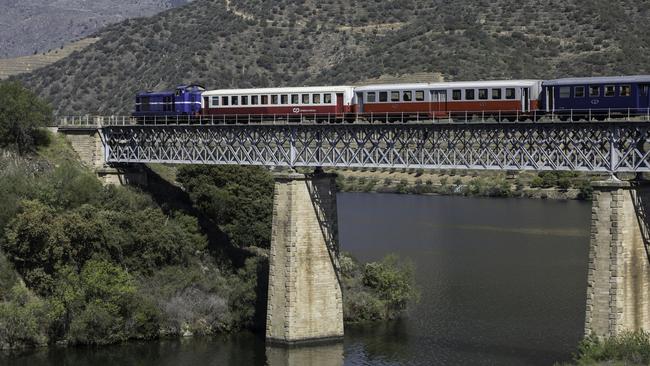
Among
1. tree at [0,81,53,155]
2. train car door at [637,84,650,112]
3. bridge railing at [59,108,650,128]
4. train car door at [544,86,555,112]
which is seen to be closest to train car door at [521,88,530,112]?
bridge railing at [59,108,650,128]

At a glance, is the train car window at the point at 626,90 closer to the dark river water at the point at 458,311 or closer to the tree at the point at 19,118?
the dark river water at the point at 458,311

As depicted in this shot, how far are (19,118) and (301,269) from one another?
983 inches

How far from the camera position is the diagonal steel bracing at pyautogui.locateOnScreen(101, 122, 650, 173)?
4788cm

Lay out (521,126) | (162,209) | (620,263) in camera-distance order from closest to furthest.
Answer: (620,263) < (521,126) < (162,209)

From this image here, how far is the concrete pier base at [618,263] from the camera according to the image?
45312 millimetres

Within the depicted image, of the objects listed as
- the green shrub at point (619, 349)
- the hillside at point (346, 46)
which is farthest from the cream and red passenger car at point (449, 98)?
the hillside at point (346, 46)

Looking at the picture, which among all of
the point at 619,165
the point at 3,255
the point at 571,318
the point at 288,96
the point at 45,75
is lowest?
the point at 571,318

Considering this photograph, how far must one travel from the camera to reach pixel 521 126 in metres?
49.7

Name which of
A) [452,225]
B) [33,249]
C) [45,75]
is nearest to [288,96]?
[33,249]

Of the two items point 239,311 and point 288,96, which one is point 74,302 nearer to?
point 239,311

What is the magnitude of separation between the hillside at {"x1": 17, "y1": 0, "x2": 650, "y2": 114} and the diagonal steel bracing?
7883cm

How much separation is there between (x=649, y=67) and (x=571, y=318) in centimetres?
8459

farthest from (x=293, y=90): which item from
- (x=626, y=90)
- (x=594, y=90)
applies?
(x=626, y=90)

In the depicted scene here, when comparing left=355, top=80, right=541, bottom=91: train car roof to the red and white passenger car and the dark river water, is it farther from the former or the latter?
the dark river water
